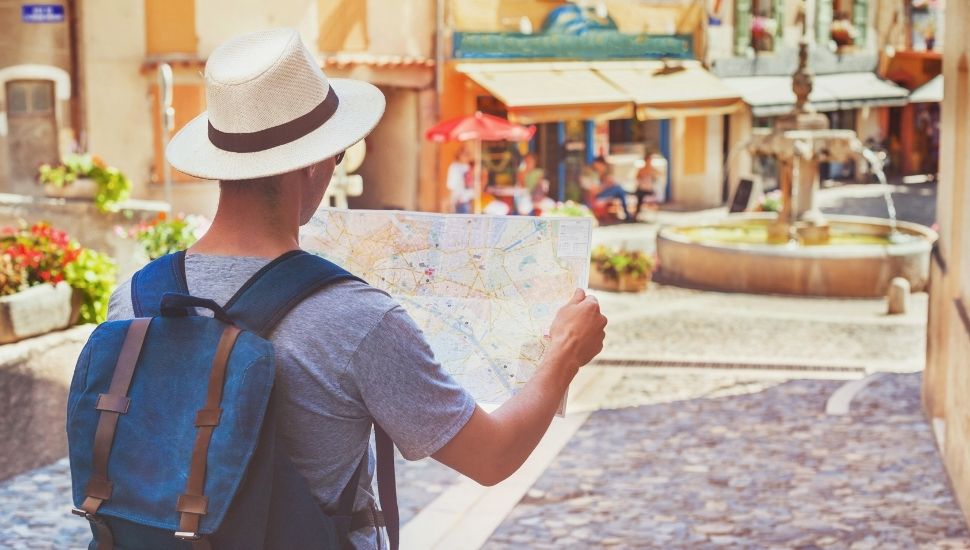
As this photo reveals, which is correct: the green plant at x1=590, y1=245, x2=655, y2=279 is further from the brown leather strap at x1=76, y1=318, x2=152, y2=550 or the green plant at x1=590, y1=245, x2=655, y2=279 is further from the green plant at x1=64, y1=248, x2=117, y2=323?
the brown leather strap at x1=76, y1=318, x2=152, y2=550

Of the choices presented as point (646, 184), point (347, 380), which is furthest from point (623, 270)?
point (347, 380)

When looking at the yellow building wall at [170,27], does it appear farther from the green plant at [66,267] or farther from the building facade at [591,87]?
the green plant at [66,267]

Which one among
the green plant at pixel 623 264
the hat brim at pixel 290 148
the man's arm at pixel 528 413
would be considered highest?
the hat brim at pixel 290 148

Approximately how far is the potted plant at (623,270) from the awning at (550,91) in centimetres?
704

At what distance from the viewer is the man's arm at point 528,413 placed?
2340 mm

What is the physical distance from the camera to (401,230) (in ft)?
9.53

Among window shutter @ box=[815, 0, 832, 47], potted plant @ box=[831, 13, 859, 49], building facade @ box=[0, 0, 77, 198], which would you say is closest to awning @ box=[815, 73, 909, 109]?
potted plant @ box=[831, 13, 859, 49]

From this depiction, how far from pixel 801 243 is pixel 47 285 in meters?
12.5

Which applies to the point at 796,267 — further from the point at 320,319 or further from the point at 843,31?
the point at 843,31

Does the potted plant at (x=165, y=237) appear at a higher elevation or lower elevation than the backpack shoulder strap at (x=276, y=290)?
lower

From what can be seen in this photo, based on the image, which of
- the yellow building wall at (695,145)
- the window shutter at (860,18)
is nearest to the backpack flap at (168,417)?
the yellow building wall at (695,145)

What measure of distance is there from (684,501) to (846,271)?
31.6 ft

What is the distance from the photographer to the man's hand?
258 centimetres

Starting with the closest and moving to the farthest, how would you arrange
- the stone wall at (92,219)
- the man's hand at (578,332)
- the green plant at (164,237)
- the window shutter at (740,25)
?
the man's hand at (578,332)
the green plant at (164,237)
the stone wall at (92,219)
the window shutter at (740,25)
